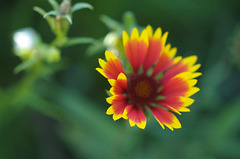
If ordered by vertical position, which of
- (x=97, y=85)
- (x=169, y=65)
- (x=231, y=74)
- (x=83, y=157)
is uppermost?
(x=231, y=74)

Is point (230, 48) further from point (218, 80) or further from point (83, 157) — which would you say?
point (83, 157)

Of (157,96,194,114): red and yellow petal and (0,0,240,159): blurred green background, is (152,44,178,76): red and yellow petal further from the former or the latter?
(0,0,240,159): blurred green background

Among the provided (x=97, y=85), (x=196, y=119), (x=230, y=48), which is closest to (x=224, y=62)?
(x=230, y=48)

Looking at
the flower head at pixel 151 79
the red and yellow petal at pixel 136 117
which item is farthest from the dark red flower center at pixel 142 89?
the red and yellow petal at pixel 136 117

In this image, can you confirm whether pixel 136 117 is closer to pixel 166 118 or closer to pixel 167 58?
pixel 166 118

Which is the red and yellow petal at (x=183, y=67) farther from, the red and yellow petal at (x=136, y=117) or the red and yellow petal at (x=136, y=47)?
the red and yellow petal at (x=136, y=117)

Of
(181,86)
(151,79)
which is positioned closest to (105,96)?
(151,79)
